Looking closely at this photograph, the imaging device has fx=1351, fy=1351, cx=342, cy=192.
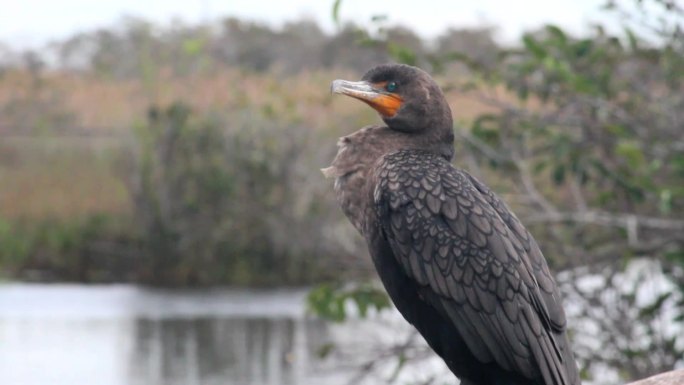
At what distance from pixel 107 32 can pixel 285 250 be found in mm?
25234

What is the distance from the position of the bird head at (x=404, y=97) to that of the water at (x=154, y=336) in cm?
909

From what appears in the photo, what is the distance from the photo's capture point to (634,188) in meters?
6.38

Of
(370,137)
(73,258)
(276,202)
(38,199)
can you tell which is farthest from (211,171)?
(370,137)

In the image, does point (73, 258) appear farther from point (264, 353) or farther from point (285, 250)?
point (264, 353)

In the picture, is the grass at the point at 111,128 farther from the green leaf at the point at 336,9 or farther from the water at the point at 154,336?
the green leaf at the point at 336,9

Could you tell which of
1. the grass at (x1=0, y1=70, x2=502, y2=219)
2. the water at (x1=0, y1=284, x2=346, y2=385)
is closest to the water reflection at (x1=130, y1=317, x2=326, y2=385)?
the water at (x1=0, y1=284, x2=346, y2=385)

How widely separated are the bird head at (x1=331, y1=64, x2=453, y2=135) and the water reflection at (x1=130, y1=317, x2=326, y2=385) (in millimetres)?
9633

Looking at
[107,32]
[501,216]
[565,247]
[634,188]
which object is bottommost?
[107,32]

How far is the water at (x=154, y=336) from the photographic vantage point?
14.5 metres

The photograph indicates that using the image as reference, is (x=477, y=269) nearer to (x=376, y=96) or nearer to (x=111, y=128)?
(x=376, y=96)

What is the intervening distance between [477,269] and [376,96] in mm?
720

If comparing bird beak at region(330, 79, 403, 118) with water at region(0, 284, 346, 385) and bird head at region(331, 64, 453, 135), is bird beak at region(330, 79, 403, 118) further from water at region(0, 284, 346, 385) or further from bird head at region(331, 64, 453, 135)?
water at region(0, 284, 346, 385)

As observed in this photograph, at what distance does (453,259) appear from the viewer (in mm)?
4195

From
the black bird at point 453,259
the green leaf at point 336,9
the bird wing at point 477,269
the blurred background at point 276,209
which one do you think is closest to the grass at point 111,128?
the blurred background at point 276,209
